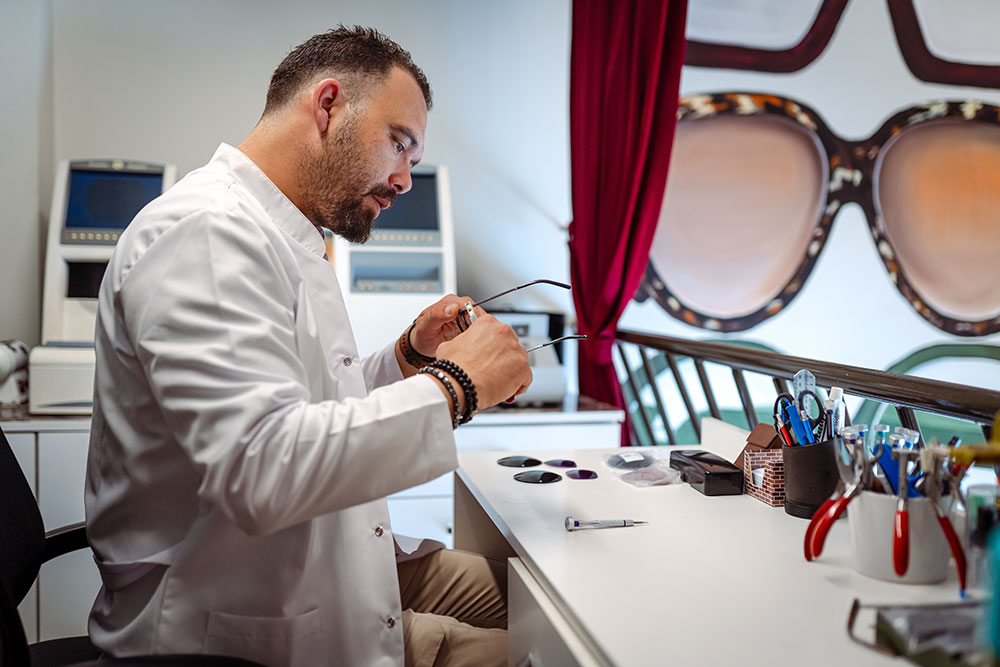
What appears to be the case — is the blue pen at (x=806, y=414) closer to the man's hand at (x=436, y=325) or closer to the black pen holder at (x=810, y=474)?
the black pen holder at (x=810, y=474)

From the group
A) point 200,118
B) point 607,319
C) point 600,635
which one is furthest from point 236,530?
point 200,118

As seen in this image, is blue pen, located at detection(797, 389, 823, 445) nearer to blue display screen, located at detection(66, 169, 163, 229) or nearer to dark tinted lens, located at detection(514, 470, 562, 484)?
dark tinted lens, located at detection(514, 470, 562, 484)

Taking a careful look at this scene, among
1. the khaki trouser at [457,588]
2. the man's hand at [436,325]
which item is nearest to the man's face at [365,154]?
the man's hand at [436,325]

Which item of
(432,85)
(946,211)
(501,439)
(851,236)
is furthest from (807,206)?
(501,439)

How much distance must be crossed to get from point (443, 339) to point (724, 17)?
2.71m

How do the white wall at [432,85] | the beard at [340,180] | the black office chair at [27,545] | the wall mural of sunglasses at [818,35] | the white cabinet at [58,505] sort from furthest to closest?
1. the wall mural of sunglasses at [818,35]
2. the white wall at [432,85]
3. the white cabinet at [58,505]
4. the beard at [340,180]
5. the black office chair at [27,545]

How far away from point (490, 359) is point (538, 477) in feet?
1.23

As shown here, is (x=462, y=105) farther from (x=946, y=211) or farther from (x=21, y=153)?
(x=946, y=211)

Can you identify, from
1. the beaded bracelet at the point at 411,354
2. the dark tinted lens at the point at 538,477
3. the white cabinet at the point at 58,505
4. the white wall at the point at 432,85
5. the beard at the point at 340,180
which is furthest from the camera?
the white wall at the point at 432,85

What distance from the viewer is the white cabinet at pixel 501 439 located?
239cm

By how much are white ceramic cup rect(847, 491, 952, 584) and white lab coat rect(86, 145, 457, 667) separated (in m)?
0.48

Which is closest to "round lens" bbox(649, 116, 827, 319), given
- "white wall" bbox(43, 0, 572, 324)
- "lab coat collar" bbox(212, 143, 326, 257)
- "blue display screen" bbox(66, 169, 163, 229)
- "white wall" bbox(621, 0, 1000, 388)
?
"white wall" bbox(621, 0, 1000, 388)

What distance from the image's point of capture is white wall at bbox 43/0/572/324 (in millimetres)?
2881

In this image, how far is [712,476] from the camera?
3.90 ft
